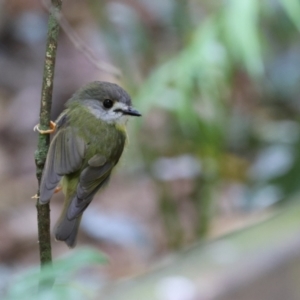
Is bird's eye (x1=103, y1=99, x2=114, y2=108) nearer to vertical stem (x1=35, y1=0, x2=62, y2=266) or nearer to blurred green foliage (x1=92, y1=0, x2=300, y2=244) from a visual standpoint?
vertical stem (x1=35, y1=0, x2=62, y2=266)

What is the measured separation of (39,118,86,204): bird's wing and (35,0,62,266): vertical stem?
5.2 inches

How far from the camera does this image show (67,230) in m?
1.89

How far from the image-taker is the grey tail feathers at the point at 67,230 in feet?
6.09

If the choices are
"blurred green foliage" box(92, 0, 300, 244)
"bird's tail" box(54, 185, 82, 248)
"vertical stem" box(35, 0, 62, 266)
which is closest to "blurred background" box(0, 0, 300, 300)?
"blurred green foliage" box(92, 0, 300, 244)

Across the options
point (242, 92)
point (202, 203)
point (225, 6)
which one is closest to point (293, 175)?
point (202, 203)

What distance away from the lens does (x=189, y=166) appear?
443 cm

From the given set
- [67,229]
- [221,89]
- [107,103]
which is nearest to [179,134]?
[221,89]

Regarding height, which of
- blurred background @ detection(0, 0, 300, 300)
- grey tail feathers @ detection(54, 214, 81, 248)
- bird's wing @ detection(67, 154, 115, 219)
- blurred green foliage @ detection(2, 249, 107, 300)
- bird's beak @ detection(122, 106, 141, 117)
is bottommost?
blurred green foliage @ detection(2, 249, 107, 300)

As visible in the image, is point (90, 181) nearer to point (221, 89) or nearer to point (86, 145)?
point (86, 145)

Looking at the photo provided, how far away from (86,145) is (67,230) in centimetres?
29

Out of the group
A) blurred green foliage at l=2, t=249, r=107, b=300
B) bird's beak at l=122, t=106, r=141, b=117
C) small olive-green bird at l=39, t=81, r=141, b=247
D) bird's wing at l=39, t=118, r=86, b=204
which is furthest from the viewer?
bird's beak at l=122, t=106, r=141, b=117

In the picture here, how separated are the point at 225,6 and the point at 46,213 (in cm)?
211

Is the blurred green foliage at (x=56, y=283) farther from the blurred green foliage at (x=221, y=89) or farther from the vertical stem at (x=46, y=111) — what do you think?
the blurred green foliage at (x=221, y=89)

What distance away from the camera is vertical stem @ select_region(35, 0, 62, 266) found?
58.9 inches
